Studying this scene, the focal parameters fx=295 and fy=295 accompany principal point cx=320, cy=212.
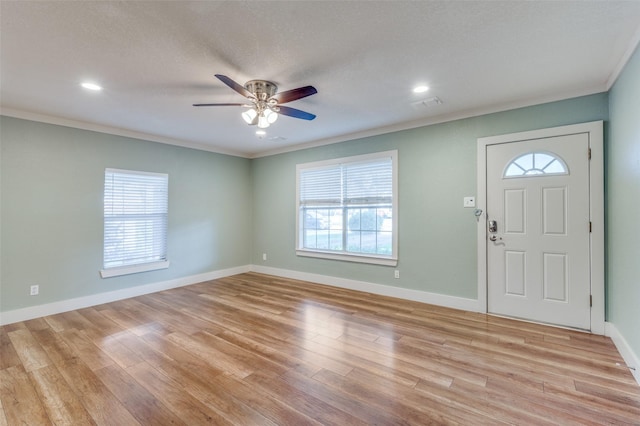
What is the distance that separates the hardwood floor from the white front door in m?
0.27

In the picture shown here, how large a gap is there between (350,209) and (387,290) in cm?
140

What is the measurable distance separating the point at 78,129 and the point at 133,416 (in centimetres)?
386

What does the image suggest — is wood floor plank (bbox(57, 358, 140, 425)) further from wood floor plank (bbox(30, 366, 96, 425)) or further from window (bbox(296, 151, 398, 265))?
window (bbox(296, 151, 398, 265))

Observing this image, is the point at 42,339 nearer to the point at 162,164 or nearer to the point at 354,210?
the point at 162,164

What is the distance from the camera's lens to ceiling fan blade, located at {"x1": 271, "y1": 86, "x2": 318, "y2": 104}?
7.82 ft

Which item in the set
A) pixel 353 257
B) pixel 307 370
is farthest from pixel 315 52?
pixel 353 257

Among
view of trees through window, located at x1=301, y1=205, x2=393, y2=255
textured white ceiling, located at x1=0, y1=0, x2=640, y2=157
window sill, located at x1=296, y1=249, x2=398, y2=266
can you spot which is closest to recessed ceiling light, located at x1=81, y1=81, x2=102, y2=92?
textured white ceiling, located at x1=0, y1=0, x2=640, y2=157

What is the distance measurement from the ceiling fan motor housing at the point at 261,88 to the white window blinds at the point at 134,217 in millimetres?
2865

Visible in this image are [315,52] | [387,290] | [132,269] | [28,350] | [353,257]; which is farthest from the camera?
[353,257]

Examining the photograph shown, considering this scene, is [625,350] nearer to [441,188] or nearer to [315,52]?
[441,188]

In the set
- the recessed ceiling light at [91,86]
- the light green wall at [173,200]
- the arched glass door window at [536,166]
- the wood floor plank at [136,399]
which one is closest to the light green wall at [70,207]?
the light green wall at [173,200]

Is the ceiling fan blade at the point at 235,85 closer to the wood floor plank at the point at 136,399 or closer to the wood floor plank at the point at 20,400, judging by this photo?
the wood floor plank at the point at 136,399

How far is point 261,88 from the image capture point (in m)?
2.78

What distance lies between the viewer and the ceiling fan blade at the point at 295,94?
2.38 meters
